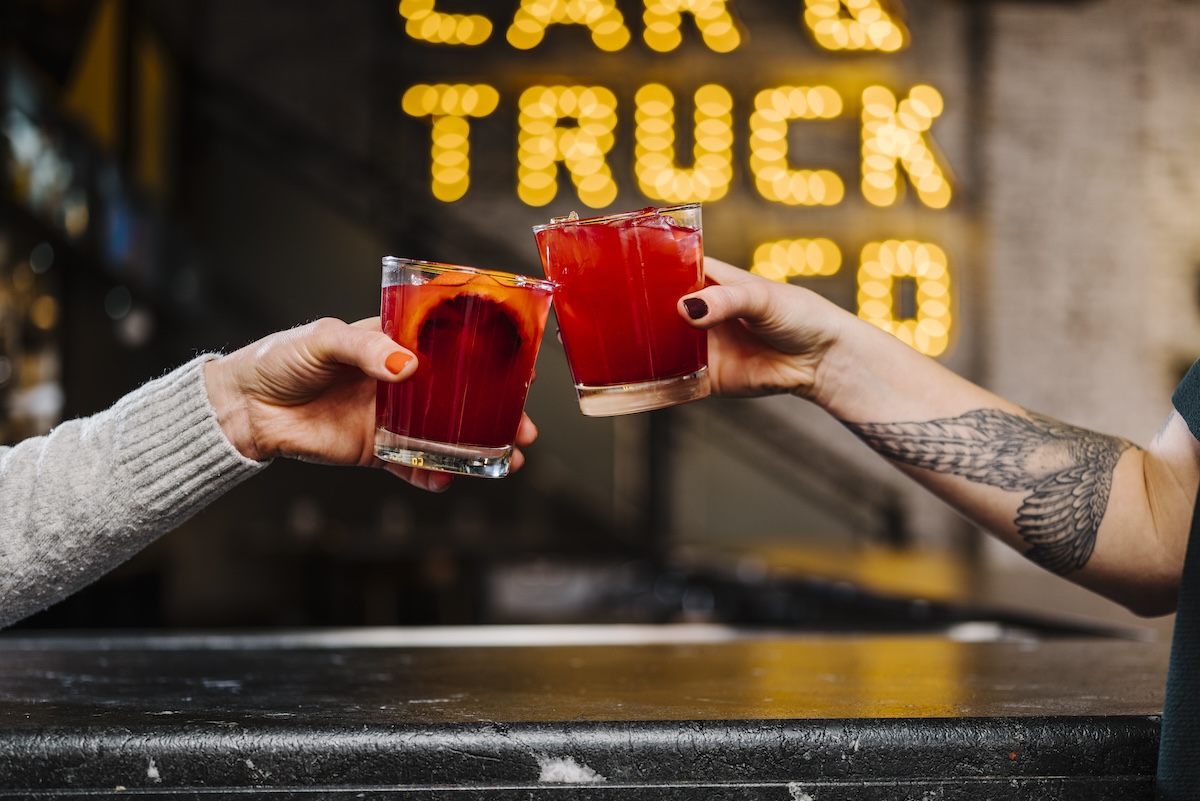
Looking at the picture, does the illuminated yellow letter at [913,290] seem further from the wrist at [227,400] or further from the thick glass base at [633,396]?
the wrist at [227,400]

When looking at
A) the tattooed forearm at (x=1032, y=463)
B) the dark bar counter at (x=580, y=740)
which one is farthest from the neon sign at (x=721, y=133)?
the dark bar counter at (x=580, y=740)

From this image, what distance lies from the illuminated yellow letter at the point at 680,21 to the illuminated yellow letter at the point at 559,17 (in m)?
0.19

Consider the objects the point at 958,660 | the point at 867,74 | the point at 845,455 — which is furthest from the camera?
the point at 845,455

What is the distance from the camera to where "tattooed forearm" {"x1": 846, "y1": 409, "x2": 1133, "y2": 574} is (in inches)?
40.9

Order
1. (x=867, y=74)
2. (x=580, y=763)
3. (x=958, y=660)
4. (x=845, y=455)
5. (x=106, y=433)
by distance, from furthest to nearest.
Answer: (x=845, y=455)
(x=867, y=74)
(x=958, y=660)
(x=106, y=433)
(x=580, y=763)

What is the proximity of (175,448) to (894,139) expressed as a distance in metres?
5.09

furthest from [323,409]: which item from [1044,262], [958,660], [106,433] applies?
[1044,262]

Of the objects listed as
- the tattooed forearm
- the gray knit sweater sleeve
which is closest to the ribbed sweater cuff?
the gray knit sweater sleeve

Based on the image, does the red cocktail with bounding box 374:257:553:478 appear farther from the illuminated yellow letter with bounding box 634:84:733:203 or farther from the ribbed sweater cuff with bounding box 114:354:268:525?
the illuminated yellow letter with bounding box 634:84:733:203

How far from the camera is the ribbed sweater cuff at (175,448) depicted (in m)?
0.84

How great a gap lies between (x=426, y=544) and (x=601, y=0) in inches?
111

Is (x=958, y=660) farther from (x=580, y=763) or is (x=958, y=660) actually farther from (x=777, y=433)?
(x=777, y=433)

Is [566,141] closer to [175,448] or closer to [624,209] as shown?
[624,209]

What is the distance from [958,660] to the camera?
1.11 m
